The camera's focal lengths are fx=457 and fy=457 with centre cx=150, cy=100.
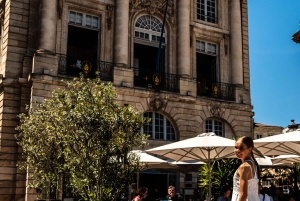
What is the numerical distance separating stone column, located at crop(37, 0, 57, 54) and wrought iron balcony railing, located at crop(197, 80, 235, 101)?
27.3 ft

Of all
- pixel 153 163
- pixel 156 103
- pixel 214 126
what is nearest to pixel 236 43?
pixel 214 126

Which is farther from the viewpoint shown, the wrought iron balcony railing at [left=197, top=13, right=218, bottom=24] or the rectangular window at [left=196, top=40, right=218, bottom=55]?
the wrought iron balcony railing at [left=197, top=13, right=218, bottom=24]

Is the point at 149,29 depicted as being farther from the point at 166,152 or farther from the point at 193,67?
the point at 166,152

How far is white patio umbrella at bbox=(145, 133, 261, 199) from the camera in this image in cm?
1228

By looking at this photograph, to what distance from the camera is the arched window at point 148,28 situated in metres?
23.9

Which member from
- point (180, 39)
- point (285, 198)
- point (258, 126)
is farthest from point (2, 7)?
point (258, 126)

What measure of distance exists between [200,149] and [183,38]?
11.8 metres

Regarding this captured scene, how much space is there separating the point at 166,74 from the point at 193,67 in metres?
1.91

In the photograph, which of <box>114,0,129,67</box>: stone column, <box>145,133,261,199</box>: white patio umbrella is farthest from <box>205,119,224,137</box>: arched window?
<box>145,133,261,199</box>: white patio umbrella

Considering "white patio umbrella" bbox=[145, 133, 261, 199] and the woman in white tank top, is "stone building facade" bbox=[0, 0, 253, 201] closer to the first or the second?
"white patio umbrella" bbox=[145, 133, 261, 199]

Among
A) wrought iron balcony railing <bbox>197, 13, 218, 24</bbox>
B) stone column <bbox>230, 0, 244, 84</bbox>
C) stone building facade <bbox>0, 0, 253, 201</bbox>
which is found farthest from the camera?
wrought iron balcony railing <bbox>197, 13, 218, 24</bbox>

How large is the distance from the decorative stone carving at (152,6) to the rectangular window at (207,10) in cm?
200

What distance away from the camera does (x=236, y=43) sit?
85.6ft

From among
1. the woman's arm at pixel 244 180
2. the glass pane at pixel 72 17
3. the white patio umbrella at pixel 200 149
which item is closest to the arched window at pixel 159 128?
the glass pane at pixel 72 17
